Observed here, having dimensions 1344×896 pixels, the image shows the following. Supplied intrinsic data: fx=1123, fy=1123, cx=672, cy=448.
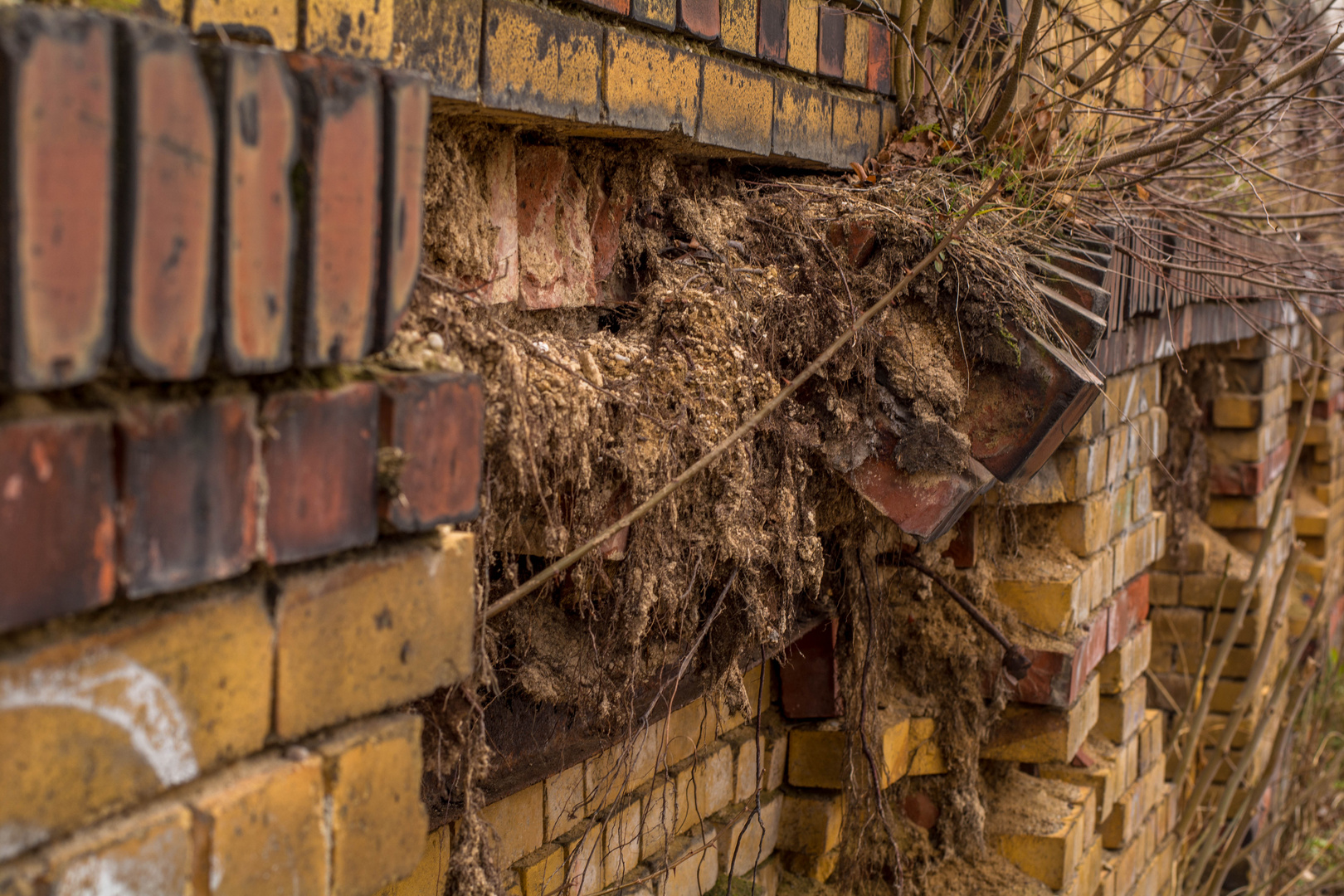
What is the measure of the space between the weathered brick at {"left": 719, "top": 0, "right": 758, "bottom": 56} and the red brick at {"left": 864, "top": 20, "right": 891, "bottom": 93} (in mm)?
477

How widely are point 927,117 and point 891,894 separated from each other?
5.53 feet

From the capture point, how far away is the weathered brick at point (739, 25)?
5.67ft

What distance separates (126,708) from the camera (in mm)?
713

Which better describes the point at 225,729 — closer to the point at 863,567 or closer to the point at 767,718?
the point at 863,567

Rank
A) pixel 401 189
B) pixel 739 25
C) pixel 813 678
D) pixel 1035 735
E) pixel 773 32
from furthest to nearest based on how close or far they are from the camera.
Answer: pixel 1035 735, pixel 813 678, pixel 773 32, pixel 739 25, pixel 401 189

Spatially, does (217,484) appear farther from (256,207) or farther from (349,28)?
(349,28)

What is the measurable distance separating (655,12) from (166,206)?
1056mm

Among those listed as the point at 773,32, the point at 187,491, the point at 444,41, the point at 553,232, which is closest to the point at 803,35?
the point at 773,32

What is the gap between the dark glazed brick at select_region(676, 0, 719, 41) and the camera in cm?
161

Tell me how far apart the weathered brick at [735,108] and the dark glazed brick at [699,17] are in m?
0.04

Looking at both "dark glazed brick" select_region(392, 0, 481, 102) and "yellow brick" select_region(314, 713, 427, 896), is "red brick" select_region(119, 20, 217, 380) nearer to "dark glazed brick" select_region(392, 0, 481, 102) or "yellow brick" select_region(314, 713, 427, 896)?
"yellow brick" select_region(314, 713, 427, 896)

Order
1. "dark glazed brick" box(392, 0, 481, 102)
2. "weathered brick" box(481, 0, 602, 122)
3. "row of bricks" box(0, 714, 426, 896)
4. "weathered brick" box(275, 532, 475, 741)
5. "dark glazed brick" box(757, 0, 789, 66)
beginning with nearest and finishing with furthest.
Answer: "row of bricks" box(0, 714, 426, 896) → "weathered brick" box(275, 532, 475, 741) → "dark glazed brick" box(392, 0, 481, 102) → "weathered brick" box(481, 0, 602, 122) → "dark glazed brick" box(757, 0, 789, 66)

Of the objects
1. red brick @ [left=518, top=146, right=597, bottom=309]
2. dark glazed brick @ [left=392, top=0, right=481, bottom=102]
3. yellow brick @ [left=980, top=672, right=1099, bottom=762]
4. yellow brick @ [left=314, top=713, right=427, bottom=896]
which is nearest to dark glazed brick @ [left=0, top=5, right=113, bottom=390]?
yellow brick @ [left=314, top=713, right=427, bottom=896]

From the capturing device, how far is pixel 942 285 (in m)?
1.87
